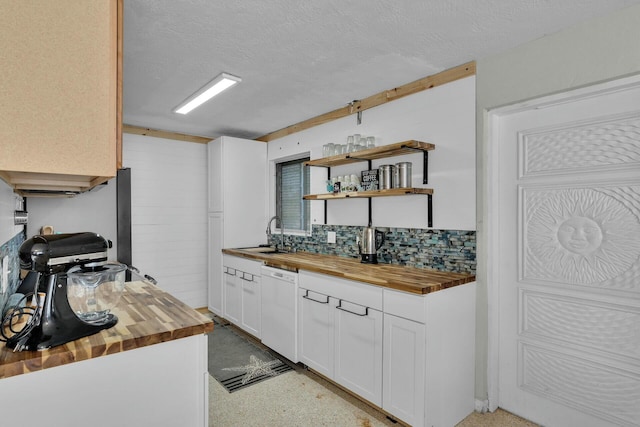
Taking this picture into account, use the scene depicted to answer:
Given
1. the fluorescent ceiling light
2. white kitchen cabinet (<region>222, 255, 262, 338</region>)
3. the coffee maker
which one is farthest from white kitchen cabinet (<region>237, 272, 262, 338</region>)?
the fluorescent ceiling light

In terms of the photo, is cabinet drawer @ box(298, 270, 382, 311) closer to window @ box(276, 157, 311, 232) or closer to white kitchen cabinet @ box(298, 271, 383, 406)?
white kitchen cabinet @ box(298, 271, 383, 406)

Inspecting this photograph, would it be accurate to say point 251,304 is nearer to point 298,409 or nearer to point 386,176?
point 298,409

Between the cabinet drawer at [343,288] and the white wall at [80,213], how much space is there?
6.83ft

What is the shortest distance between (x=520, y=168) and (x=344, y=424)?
6.69ft

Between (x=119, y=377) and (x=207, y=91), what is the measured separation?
2347mm

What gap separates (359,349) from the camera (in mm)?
2436

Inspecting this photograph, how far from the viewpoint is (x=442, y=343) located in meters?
2.15

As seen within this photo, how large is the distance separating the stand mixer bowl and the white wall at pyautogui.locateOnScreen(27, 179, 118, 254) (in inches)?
85.0

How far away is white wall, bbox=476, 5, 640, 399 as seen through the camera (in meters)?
1.83

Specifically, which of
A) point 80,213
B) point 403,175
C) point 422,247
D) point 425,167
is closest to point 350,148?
point 403,175

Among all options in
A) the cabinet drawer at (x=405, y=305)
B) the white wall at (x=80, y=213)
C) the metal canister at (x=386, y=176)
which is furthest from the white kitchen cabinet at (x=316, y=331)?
the white wall at (x=80, y=213)

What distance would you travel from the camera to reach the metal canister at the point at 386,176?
9.41 feet

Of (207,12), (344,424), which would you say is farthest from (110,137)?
(344,424)

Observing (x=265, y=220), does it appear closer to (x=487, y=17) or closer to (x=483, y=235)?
(x=483, y=235)
